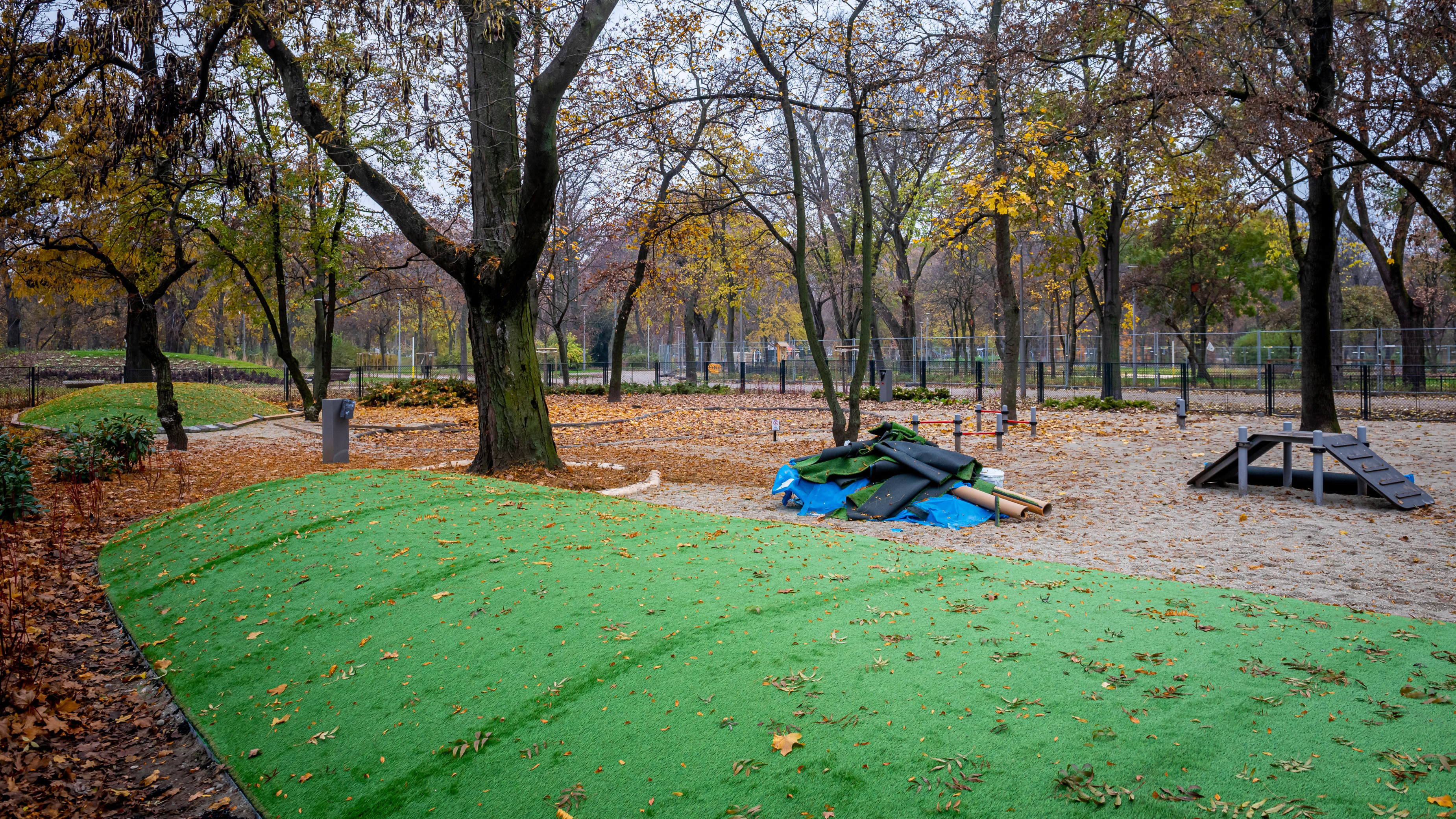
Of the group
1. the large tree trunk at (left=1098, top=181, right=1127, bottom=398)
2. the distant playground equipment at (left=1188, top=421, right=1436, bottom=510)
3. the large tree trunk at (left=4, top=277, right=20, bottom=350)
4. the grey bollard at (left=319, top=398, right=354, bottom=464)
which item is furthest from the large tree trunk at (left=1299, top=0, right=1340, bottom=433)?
the large tree trunk at (left=4, top=277, right=20, bottom=350)

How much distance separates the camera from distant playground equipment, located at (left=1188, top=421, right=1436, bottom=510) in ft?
27.9

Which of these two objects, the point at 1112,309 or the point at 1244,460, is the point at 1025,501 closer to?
the point at 1244,460

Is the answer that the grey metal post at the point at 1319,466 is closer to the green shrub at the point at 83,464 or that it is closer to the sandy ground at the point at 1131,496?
the sandy ground at the point at 1131,496

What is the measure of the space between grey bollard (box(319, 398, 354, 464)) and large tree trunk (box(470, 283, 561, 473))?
2.69 meters

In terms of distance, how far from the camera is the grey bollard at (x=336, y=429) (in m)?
11.8

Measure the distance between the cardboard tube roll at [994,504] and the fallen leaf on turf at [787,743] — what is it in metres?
5.50

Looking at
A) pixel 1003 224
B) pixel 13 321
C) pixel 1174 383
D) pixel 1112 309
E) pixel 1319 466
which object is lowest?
pixel 1319 466

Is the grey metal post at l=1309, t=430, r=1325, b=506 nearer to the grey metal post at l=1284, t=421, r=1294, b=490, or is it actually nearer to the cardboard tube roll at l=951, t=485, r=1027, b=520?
the grey metal post at l=1284, t=421, r=1294, b=490

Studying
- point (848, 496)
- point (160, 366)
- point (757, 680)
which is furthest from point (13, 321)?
point (757, 680)

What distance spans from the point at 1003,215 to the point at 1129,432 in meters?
4.91

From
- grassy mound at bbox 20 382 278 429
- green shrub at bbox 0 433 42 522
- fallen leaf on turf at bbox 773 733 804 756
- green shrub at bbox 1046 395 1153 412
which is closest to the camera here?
fallen leaf on turf at bbox 773 733 804 756

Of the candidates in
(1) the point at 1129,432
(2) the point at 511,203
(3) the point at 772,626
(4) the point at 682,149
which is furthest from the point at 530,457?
(1) the point at 1129,432

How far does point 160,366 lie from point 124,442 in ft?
7.46

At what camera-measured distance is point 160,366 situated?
12.4m
